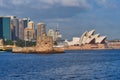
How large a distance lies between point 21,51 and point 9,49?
156 feet

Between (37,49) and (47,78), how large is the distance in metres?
96.5

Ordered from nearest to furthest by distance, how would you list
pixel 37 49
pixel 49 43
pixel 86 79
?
pixel 86 79 < pixel 49 43 < pixel 37 49

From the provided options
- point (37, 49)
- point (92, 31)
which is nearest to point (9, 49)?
point (92, 31)

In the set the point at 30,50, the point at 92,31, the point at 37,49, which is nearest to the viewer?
the point at 37,49

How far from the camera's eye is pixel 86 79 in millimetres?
36594

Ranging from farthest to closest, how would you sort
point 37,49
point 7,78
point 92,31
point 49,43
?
1. point 92,31
2. point 37,49
3. point 49,43
4. point 7,78

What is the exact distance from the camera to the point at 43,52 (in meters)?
132

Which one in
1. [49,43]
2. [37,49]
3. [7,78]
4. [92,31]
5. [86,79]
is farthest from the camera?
[92,31]

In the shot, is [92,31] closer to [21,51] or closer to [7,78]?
[21,51]

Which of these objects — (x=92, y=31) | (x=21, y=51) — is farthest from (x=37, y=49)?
(x=92, y=31)

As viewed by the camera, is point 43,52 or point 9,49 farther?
point 9,49

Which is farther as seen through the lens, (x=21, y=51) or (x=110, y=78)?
(x=21, y=51)

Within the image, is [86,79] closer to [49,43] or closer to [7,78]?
[7,78]

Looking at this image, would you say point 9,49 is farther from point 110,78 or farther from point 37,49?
point 110,78
